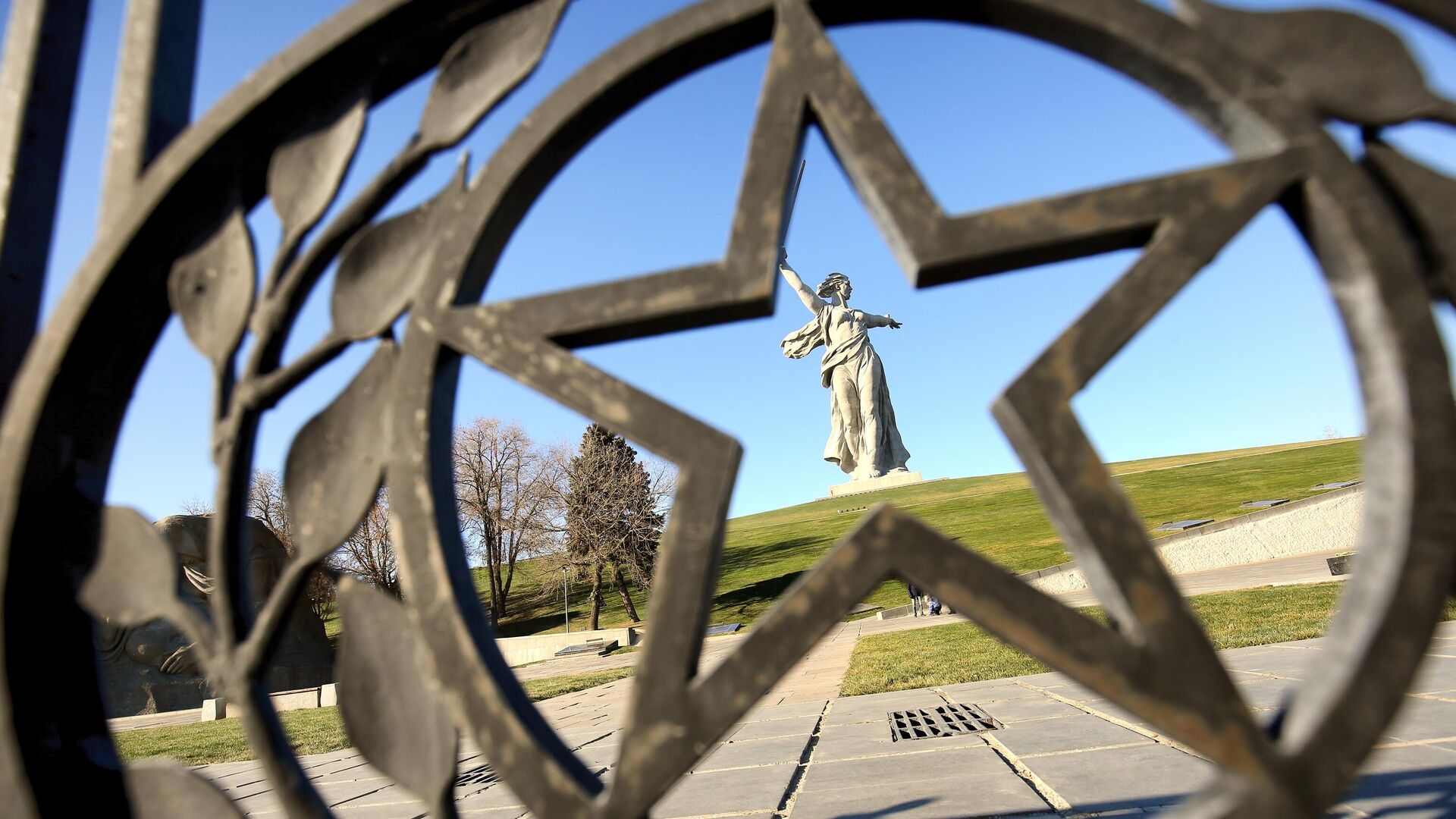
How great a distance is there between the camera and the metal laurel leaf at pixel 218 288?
166 centimetres

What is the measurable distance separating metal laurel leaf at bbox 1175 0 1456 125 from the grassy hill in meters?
22.1

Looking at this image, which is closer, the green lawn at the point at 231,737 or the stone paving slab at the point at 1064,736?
the stone paving slab at the point at 1064,736

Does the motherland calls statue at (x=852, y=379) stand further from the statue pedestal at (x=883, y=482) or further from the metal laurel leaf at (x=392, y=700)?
the metal laurel leaf at (x=392, y=700)

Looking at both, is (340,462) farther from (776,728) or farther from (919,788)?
(776,728)

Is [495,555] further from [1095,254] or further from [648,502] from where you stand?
[1095,254]

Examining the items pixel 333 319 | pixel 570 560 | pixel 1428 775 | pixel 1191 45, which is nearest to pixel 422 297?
pixel 333 319

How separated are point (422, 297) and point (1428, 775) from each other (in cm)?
311

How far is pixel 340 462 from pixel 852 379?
3978cm

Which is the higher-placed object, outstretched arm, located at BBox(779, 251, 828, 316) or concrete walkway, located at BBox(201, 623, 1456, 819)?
outstretched arm, located at BBox(779, 251, 828, 316)

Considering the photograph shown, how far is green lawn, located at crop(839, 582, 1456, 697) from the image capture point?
6559 millimetres

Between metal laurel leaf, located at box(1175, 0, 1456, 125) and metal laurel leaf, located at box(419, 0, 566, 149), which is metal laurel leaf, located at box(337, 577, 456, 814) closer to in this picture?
metal laurel leaf, located at box(419, 0, 566, 149)

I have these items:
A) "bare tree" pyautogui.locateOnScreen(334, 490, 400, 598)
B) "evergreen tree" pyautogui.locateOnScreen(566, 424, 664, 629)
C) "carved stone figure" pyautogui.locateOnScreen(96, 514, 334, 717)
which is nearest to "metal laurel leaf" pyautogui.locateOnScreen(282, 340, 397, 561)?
"carved stone figure" pyautogui.locateOnScreen(96, 514, 334, 717)

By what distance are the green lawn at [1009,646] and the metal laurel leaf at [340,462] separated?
214 inches

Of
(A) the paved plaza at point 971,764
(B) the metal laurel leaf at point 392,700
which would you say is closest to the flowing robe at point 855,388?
(A) the paved plaza at point 971,764
